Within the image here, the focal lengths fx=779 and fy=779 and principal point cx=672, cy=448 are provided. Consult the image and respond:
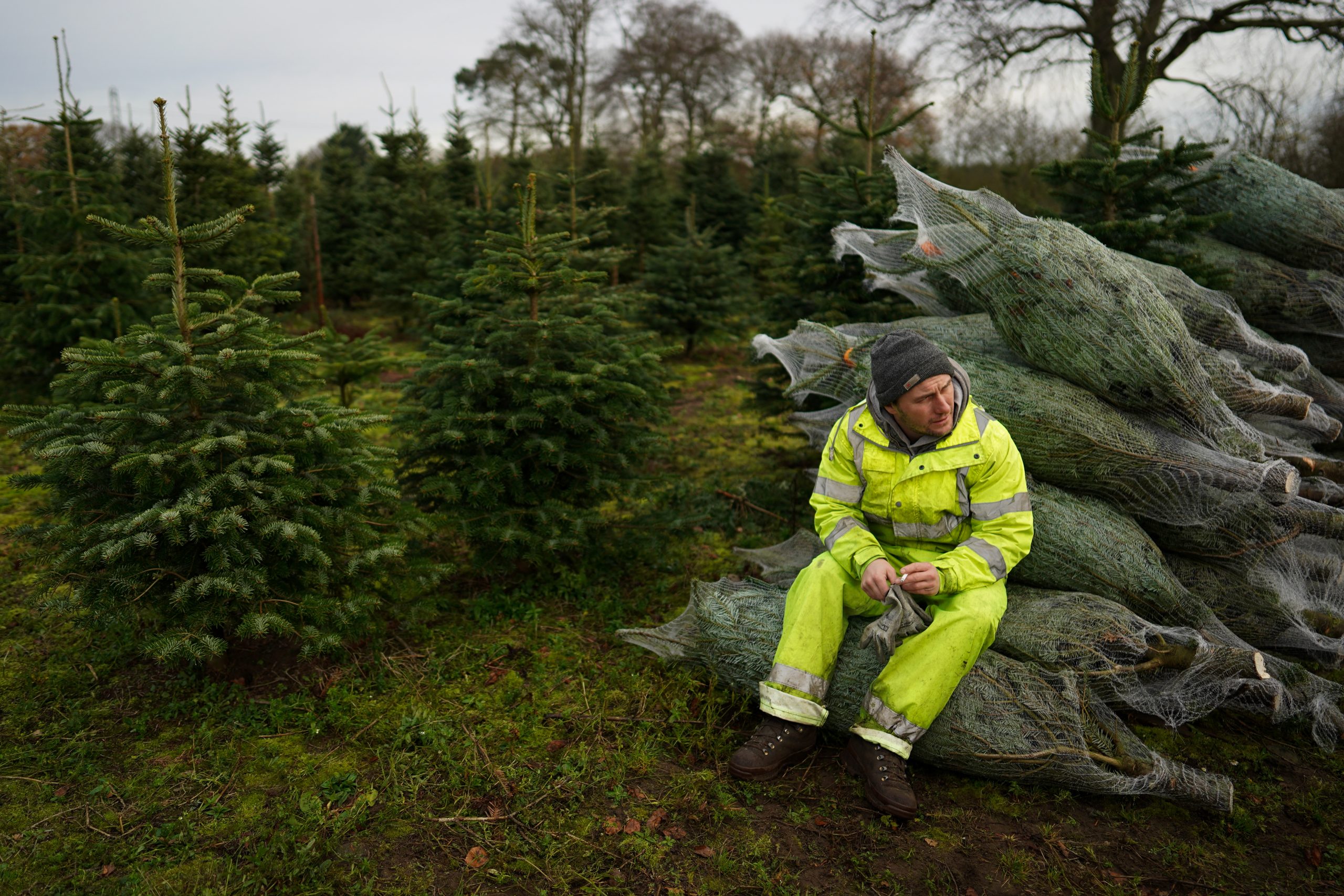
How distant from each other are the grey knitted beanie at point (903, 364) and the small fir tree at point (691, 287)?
22.9ft

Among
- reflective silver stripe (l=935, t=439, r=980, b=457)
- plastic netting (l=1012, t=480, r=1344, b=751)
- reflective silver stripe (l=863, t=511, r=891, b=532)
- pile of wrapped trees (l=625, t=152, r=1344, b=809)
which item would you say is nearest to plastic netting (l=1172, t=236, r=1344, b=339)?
pile of wrapped trees (l=625, t=152, r=1344, b=809)

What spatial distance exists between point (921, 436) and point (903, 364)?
12.5 inches

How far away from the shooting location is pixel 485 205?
29.5 ft

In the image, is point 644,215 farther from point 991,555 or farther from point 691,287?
point 991,555

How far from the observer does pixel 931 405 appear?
9.47ft

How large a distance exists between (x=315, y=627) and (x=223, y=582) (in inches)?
16.9

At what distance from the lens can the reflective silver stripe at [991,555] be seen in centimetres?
295

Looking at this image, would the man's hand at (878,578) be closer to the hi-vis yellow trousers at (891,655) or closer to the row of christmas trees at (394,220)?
the hi-vis yellow trousers at (891,655)

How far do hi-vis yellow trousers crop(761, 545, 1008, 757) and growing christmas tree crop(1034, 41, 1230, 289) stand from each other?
8.37 feet

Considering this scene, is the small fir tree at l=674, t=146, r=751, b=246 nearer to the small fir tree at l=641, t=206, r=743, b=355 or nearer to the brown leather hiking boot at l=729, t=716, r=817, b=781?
the small fir tree at l=641, t=206, r=743, b=355

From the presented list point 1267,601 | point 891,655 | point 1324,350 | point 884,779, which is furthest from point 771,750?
point 1324,350

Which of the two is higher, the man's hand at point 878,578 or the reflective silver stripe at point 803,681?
the man's hand at point 878,578

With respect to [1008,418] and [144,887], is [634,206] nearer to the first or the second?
[1008,418]

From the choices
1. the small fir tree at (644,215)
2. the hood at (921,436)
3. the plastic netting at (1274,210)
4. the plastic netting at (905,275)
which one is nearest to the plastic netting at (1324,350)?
the plastic netting at (1274,210)
